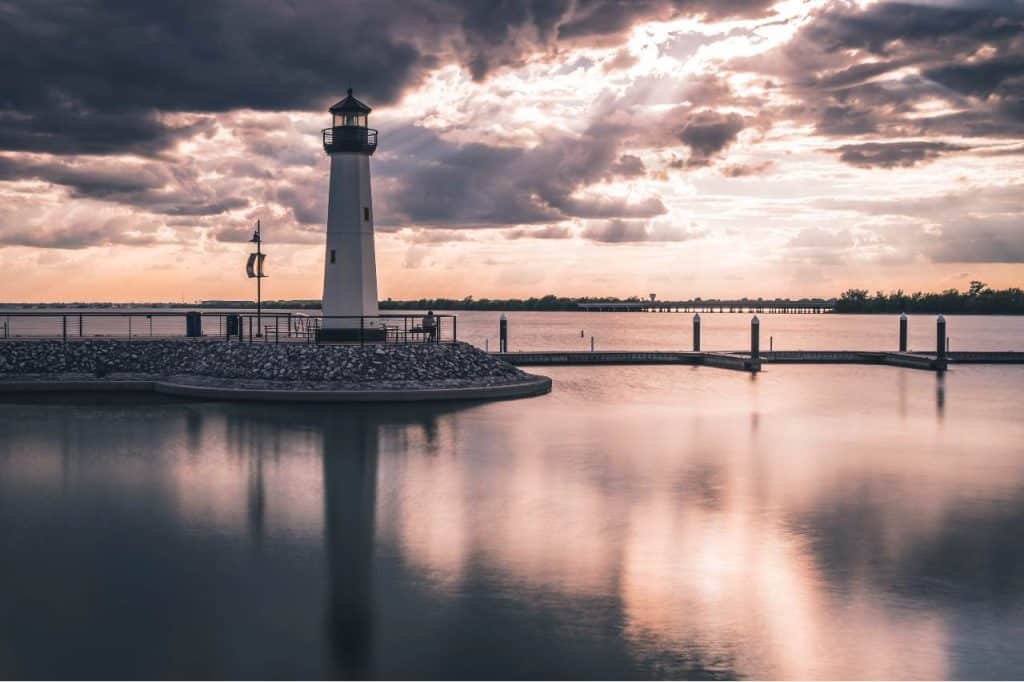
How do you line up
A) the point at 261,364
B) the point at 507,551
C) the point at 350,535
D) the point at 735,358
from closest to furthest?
the point at 507,551 → the point at 350,535 → the point at 261,364 → the point at 735,358

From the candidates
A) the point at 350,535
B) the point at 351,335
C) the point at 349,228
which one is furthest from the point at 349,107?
the point at 350,535

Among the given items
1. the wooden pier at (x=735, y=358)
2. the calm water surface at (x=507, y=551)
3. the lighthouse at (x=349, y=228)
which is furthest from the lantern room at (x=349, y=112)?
the wooden pier at (x=735, y=358)

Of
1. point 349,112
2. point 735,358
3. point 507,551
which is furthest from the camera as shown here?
point 735,358

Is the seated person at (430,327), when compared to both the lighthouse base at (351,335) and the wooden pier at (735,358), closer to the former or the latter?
the lighthouse base at (351,335)

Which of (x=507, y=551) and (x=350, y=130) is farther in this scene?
(x=350, y=130)

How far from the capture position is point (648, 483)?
1709cm

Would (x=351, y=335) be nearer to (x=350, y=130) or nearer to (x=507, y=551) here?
(x=350, y=130)

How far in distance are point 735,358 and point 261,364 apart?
81.2 ft

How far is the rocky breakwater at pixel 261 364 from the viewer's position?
101 feet

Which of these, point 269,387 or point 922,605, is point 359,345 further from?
point 922,605

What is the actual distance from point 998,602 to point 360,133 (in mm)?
27707

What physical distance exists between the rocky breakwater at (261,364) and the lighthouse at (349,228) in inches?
72.4

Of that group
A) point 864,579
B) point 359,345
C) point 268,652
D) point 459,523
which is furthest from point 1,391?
point 864,579

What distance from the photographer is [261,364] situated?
3191 centimetres
